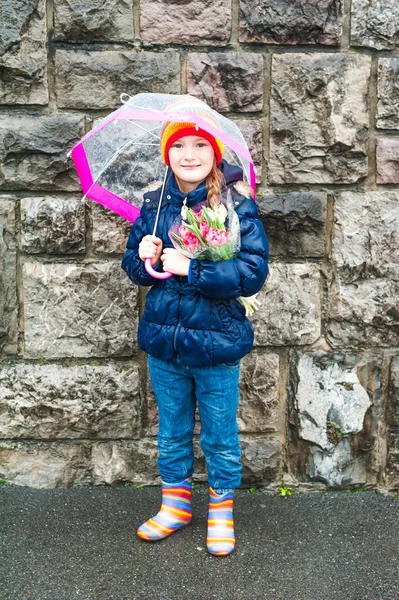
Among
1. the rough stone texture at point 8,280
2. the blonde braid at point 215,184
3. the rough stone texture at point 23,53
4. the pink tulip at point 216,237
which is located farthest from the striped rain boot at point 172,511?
the rough stone texture at point 23,53

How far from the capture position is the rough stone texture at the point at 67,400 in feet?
10.3

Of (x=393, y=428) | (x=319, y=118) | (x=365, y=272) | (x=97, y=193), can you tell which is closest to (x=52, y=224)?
(x=97, y=193)

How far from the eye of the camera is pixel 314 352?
3.14m

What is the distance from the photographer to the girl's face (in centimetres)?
246

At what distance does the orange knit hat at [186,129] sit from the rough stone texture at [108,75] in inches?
20.1

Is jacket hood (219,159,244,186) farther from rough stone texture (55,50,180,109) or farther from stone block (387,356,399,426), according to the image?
stone block (387,356,399,426)

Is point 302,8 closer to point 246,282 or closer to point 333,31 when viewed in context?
point 333,31

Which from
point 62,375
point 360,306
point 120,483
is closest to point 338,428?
point 360,306

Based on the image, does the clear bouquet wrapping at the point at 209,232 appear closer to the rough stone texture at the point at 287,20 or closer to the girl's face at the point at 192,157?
the girl's face at the point at 192,157

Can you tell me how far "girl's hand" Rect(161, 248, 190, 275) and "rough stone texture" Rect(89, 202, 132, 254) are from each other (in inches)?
24.6

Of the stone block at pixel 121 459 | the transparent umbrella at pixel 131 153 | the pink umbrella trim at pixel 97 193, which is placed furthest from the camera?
the stone block at pixel 121 459

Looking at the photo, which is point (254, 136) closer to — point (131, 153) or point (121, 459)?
point (131, 153)

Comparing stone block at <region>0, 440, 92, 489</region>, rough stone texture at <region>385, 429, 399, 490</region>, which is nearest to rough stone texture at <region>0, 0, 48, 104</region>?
stone block at <region>0, 440, 92, 489</region>

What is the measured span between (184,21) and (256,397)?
1683 millimetres
